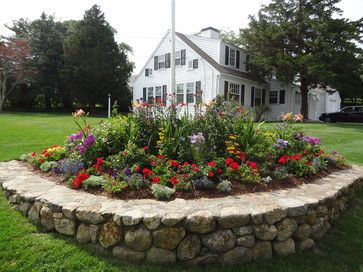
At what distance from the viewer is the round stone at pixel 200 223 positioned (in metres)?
2.97

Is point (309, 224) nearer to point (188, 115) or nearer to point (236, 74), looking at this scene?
point (188, 115)

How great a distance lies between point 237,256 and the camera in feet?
10.2

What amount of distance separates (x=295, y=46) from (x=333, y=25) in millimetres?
2302

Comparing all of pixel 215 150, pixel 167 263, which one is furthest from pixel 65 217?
pixel 215 150

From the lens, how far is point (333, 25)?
1681 cm

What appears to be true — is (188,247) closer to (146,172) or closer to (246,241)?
(246,241)

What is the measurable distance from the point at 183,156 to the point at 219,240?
1.57m

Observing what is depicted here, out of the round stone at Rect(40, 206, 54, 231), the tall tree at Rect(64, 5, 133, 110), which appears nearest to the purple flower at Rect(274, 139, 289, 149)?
the round stone at Rect(40, 206, 54, 231)

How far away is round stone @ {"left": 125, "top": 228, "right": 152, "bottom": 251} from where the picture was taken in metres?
2.99

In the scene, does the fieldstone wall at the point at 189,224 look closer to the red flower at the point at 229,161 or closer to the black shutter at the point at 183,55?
the red flower at the point at 229,161

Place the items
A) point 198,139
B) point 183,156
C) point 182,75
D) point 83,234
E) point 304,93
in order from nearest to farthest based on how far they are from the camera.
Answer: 1. point 83,234
2. point 198,139
3. point 183,156
4. point 304,93
5. point 182,75

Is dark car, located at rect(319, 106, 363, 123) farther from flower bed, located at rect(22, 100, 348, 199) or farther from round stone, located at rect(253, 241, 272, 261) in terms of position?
round stone, located at rect(253, 241, 272, 261)

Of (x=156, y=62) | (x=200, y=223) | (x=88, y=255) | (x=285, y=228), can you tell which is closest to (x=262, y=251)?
(x=285, y=228)

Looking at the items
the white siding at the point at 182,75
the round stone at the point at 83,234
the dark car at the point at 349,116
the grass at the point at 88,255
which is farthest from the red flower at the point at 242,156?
the dark car at the point at 349,116
